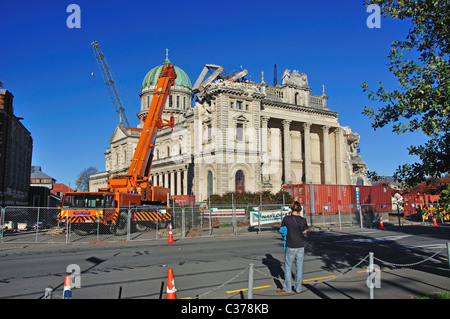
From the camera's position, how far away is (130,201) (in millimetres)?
24422

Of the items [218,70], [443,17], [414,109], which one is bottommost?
[414,109]

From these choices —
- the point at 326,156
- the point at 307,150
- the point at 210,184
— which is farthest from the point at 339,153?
the point at 210,184

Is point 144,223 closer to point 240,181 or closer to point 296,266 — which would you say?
point 296,266

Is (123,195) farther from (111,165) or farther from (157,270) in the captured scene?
(111,165)

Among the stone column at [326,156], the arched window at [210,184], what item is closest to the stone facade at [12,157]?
the arched window at [210,184]

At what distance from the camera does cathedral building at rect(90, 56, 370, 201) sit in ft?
147

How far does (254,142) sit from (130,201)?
24525 mm

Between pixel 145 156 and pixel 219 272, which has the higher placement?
pixel 145 156

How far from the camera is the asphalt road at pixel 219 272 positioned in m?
8.23

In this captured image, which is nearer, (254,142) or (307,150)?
(254,142)

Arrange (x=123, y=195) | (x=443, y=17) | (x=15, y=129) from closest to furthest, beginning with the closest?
1. (x=443, y=17)
2. (x=123, y=195)
3. (x=15, y=129)
